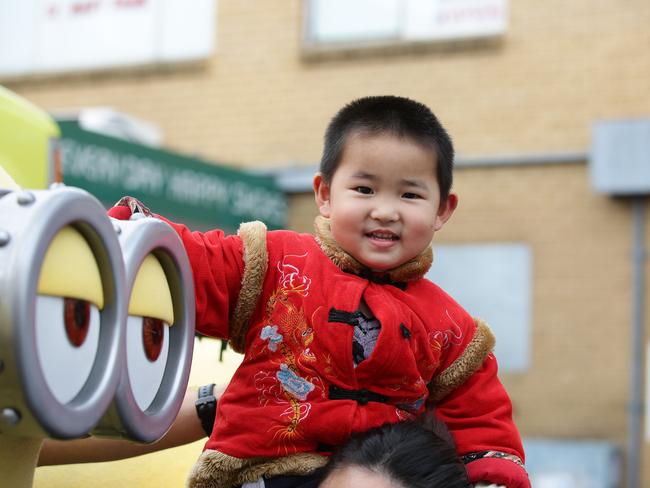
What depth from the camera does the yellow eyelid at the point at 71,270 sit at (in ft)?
4.39

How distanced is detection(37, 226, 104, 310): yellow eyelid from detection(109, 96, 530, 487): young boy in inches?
22.1

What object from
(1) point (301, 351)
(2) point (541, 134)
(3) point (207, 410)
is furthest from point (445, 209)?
(2) point (541, 134)

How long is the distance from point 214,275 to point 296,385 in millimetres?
250

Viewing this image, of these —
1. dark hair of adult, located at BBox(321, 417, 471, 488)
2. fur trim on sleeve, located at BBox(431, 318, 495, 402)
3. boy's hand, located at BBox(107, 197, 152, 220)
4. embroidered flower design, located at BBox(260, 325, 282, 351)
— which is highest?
boy's hand, located at BBox(107, 197, 152, 220)

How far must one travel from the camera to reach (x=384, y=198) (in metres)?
2.06

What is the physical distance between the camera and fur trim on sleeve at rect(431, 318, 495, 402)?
2227 millimetres

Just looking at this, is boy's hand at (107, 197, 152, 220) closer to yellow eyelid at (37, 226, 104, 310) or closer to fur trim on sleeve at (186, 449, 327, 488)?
yellow eyelid at (37, 226, 104, 310)

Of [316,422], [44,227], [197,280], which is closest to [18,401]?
[44,227]

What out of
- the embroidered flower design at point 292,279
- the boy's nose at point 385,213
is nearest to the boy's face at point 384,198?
the boy's nose at point 385,213

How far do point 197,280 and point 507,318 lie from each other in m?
8.39

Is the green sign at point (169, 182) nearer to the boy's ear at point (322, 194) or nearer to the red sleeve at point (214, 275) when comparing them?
the boy's ear at point (322, 194)

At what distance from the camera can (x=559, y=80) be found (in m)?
10.0

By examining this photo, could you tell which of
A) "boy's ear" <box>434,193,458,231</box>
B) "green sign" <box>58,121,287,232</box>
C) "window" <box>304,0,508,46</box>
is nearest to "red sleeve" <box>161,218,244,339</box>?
"boy's ear" <box>434,193,458,231</box>

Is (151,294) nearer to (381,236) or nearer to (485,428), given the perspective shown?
(381,236)
